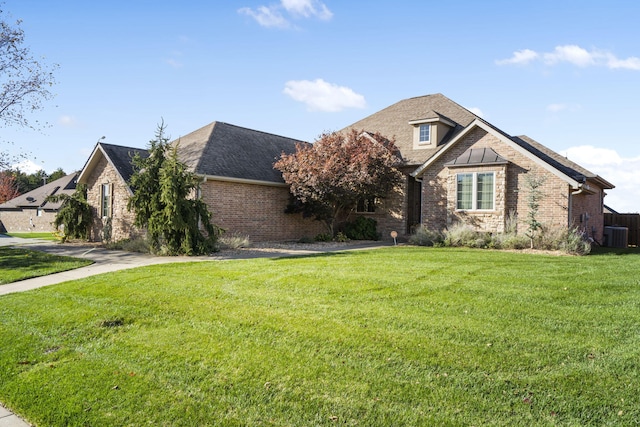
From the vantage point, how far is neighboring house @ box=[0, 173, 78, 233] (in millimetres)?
41406

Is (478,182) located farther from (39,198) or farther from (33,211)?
(39,198)

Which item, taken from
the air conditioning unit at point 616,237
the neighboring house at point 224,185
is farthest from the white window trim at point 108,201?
the air conditioning unit at point 616,237

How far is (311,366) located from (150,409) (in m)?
1.64

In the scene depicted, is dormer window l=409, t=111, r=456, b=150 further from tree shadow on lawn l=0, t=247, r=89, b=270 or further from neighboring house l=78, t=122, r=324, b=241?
tree shadow on lawn l=0, t=247, r=89, b=270

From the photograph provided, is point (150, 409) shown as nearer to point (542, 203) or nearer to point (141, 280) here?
point (141, 280)

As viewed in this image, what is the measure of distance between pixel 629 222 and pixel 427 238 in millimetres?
13514

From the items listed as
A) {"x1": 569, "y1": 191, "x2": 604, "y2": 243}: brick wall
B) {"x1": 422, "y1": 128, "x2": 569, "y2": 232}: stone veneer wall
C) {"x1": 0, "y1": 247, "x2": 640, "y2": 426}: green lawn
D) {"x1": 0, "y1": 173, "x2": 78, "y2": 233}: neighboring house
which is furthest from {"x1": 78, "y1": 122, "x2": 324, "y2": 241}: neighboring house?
{"x1": 0, "y1": 173, "x2": 78, "y2": 233}: neighboring house

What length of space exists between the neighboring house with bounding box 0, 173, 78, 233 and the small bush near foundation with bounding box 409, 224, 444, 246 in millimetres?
34991

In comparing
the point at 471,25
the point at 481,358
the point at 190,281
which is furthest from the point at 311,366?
the point at 471,25

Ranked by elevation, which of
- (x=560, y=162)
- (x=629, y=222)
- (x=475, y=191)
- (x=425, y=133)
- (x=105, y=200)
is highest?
(x=425, y=133)

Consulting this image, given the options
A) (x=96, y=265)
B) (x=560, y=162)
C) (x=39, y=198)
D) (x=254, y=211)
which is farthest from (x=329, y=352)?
(x=39, y=198)

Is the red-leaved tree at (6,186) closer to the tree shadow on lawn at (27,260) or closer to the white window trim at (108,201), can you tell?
the white window trim at (108,201)

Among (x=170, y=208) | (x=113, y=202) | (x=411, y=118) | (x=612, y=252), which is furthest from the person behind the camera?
(x=411, y=118)

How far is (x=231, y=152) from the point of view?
20656 mm
